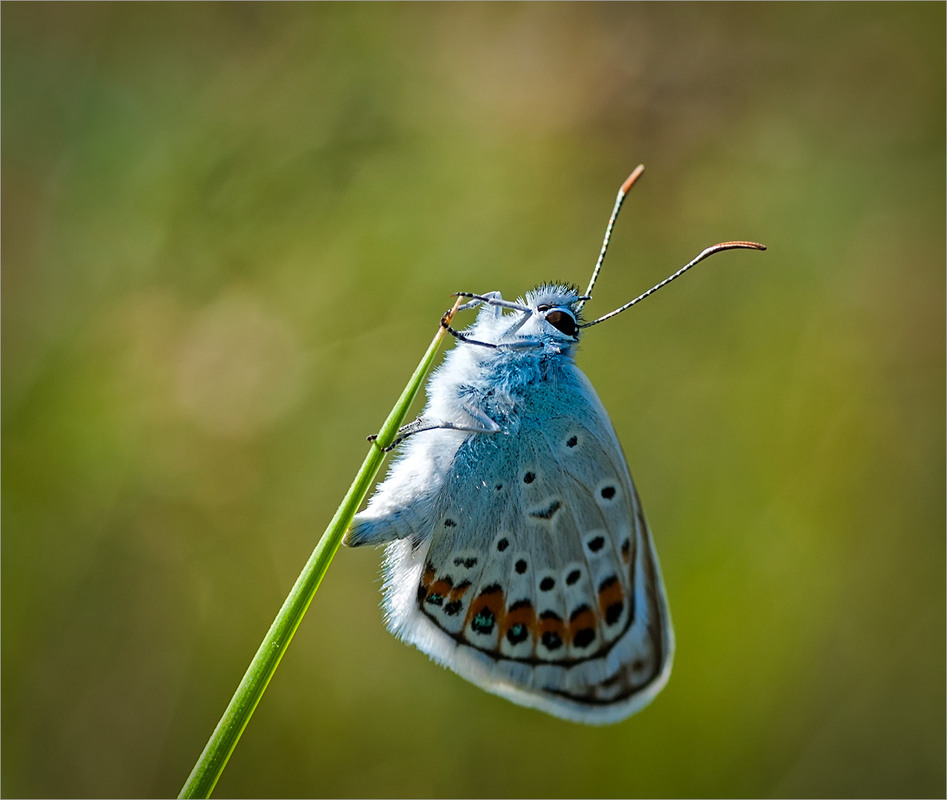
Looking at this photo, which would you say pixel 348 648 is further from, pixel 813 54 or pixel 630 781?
pixel 813 54

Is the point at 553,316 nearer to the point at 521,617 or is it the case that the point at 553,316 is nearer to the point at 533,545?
the point at 533,545

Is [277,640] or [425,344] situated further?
[425,344]

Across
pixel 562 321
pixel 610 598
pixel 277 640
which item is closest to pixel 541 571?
pixel 610 598

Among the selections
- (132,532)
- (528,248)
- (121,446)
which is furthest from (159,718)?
(528,248)

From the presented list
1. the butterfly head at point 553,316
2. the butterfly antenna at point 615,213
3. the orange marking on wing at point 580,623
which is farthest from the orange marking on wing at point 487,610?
the butterfly antenna at point 615,213

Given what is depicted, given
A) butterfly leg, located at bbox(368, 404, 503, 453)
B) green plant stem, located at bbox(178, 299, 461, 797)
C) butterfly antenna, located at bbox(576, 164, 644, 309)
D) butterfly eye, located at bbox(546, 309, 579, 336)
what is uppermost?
butterfly antenna, located at bbox(576, 164, 644, 309)

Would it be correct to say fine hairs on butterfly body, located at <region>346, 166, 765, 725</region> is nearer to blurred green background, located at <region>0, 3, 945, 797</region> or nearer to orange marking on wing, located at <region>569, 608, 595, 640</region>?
orange marking on wing, located at <region>569, 608, 595, 640</region>

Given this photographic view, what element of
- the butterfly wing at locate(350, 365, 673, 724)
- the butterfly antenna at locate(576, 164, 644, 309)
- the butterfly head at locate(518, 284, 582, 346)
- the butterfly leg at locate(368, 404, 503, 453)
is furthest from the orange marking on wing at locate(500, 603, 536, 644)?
the butterfly antenna at locate(576, 164, 644, 309)
